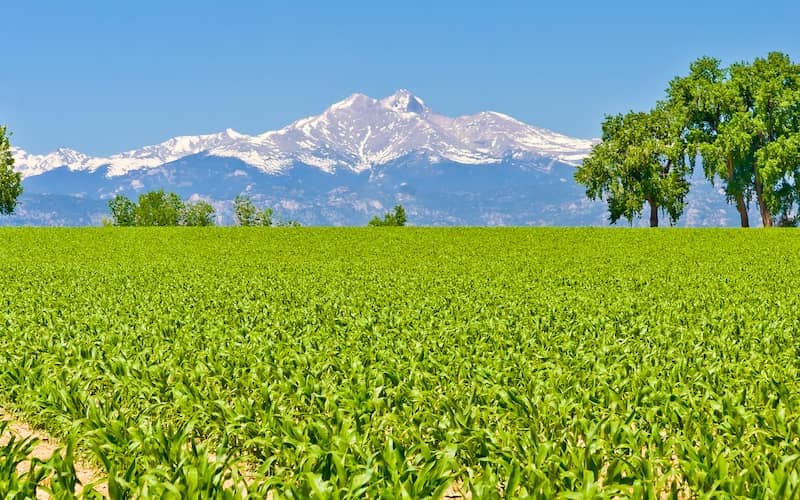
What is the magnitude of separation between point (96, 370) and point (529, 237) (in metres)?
48.2

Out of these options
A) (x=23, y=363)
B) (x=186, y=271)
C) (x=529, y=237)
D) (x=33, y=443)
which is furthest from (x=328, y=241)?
(x=33, y=443)

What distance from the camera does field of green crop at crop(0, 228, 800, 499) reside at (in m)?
6.46

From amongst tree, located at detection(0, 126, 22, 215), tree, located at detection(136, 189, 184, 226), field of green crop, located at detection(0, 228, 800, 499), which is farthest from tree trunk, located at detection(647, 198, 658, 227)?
tree, located at detection(136, 189, 184, 226)

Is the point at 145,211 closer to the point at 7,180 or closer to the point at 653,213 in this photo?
the point at 7,180

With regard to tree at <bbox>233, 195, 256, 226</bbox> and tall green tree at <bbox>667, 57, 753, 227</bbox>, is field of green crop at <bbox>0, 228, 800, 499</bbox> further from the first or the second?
tree at <bbox>233, 195, 256, 226</bbox>

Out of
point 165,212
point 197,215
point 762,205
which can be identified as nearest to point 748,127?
point 762,205

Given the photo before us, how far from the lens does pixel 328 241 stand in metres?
55.7

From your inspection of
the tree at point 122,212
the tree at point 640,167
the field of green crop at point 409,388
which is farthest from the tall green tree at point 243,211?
the field of green crop at point 409,388

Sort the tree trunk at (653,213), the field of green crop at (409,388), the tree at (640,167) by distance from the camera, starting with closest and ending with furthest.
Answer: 1. the field of green crop at (409,388)
2. the tree at (640,167)
3. the tree trunk at (653,213)

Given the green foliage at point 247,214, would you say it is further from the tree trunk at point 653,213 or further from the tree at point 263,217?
the tree trunk at point 653,213

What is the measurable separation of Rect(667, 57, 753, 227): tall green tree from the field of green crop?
47300 mm

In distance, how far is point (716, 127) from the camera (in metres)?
72.5

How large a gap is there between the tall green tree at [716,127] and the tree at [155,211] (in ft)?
359

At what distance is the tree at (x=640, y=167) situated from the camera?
242 feet
